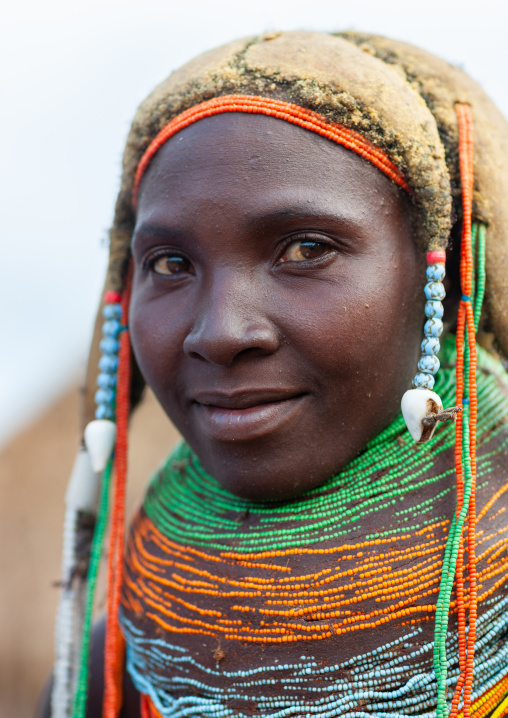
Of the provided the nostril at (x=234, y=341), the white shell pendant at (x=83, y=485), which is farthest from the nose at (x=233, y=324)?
the white shell pendant at (x=83, y=485)

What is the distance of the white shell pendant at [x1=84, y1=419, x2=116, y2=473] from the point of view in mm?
1777

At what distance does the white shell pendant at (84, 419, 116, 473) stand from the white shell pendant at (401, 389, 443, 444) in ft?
2.50

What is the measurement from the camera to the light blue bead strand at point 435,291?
4.79ft

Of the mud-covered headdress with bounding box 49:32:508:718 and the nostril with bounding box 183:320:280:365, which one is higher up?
the mud-covered headdress with bounding box 49:32:508:718

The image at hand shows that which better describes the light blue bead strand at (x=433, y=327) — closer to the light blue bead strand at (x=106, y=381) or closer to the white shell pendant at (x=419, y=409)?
the white shell pendant at (x=419, y=409)

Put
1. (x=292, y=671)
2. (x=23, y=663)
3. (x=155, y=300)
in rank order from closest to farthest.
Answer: (x=292, y=671)
(x=155, y=300)
(x=23, y=663)

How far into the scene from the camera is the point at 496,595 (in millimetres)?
1370

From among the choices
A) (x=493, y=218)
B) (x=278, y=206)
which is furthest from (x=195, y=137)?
(x=493, y=218)

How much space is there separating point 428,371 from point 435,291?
0.54ft

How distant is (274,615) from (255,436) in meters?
0.35

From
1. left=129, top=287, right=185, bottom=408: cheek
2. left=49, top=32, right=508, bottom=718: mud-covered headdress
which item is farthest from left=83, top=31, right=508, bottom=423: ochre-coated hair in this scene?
left=129, top=287, right=185, bottom=408: cheek

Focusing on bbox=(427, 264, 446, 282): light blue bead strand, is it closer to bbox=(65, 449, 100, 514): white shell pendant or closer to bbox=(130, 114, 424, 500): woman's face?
bbox=(130, 114, 424, 500): woman's face

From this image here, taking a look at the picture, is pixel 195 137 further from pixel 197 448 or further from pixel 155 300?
pixel 197 448

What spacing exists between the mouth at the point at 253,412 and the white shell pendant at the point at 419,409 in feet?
0.68
